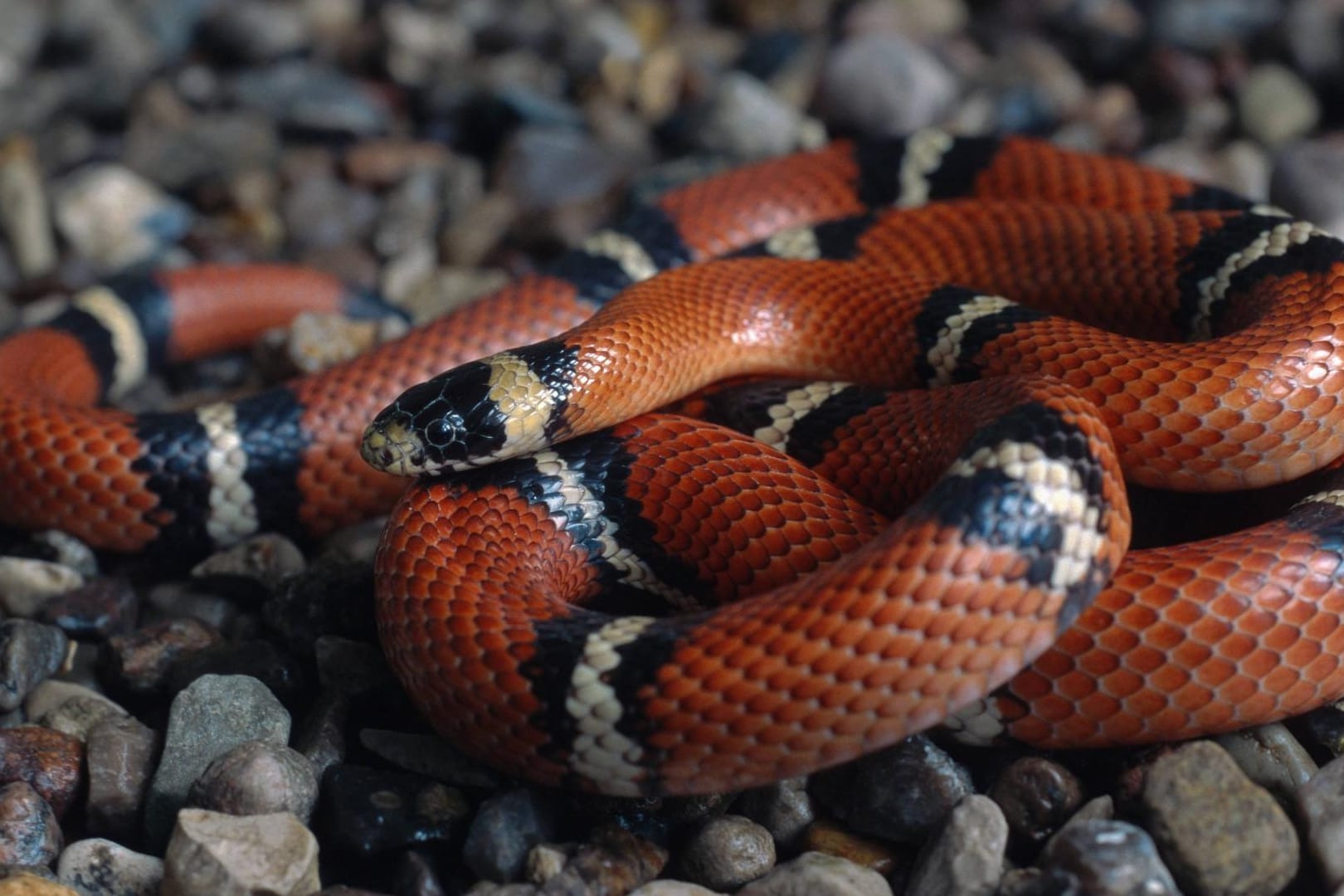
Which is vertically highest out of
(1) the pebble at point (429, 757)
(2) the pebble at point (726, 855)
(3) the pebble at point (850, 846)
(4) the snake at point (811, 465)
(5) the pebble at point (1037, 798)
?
(4) the snake at point (811, 465)

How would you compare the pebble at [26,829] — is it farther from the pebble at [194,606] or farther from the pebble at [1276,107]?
the pebble at [1276,107]

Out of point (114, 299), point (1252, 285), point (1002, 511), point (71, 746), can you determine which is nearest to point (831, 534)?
point (1002, 511)

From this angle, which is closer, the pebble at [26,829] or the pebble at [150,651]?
the pebble at [26,829]

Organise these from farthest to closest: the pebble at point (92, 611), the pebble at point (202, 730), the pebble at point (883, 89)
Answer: the pebble at point (883, 89) < the pebble at point (92, 611) < the pebble at point (202, 730)

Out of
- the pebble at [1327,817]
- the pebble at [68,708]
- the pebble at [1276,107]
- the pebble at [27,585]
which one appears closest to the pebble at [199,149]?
the pebble at [27,585]

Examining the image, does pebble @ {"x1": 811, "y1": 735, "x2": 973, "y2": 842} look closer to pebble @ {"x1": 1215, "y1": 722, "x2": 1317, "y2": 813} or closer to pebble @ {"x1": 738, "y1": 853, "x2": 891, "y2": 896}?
pebble @ {"x1": 738, "y1": 853, "x2": 891, "y2": 896}

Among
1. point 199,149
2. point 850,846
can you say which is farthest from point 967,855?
point 199,149
